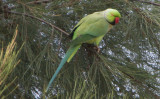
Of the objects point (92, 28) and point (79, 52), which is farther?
point (92, 28)

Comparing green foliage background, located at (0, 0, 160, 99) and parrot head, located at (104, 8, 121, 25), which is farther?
parrot head, located at (104, 8, 121, 25)

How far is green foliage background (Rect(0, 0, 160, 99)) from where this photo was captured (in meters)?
1.23

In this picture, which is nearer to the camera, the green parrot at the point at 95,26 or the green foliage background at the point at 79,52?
the green foliage background at the point at 79,52

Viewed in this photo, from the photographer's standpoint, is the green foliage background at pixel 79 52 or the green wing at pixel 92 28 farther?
the green wing at pixel 92 28

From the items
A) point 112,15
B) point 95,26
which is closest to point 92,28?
point 95,26

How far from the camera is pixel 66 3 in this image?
1440 millimetres

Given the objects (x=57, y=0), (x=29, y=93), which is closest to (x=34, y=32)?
(x=57, y=0)

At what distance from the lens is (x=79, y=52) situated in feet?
4.81

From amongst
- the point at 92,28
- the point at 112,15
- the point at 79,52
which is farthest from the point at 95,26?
the point at 79,52

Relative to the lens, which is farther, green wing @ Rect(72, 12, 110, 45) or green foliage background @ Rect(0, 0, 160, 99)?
green wing @ Rect(72, 12, 110, 45)

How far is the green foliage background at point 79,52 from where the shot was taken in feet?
4.04

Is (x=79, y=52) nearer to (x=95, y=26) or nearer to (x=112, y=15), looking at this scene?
(x=95, y=26)

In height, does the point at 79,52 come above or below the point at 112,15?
below

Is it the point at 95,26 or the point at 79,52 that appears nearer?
the point at 79,52
